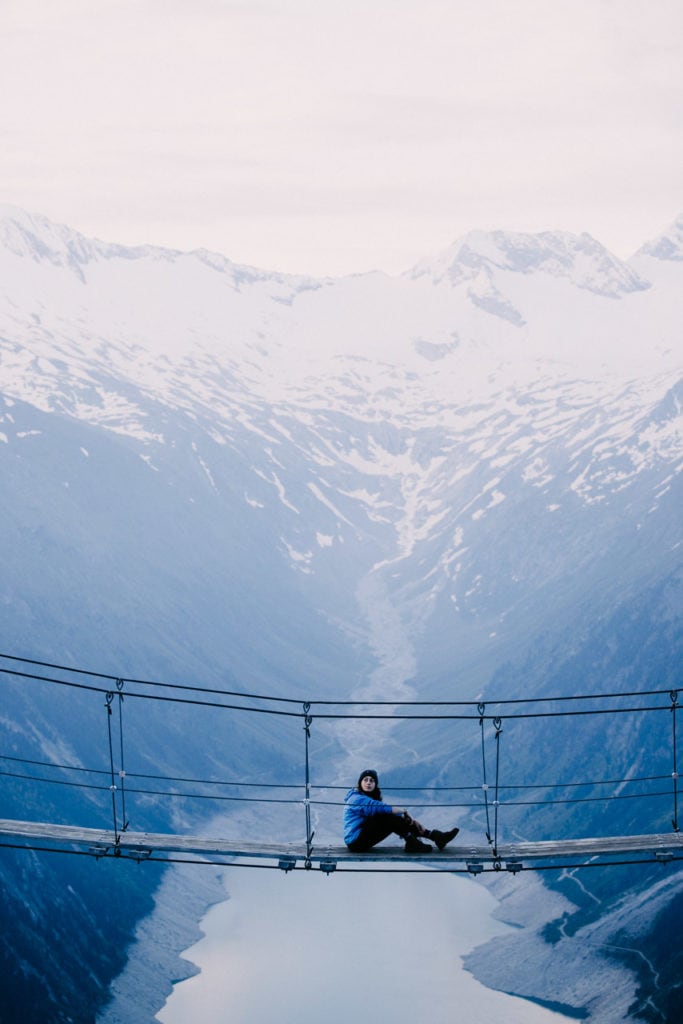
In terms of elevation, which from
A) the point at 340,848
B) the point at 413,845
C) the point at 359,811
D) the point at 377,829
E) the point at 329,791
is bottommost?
the point at 413,845

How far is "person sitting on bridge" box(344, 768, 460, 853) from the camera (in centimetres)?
2025

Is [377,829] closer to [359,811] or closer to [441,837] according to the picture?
[359,811]

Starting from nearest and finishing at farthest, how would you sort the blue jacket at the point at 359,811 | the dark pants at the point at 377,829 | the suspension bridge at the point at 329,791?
the blue jacket at the point at 359,811 < the dark pants at the point at 377,829 < the suspension bridge at the point at 329,791

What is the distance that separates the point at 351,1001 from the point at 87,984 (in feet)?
70.7

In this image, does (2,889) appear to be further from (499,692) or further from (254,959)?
(499,692)

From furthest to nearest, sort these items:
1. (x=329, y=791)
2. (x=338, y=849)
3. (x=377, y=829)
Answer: (x=329, y=791) < (x=338, y=849) < (x=377, y=829)

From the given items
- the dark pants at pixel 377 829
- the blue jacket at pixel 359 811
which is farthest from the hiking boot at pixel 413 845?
the blue jacket at pixel 359 811

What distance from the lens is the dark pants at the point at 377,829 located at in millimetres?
20344

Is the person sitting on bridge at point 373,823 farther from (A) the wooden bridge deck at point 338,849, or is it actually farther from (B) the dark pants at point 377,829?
(A) the wooden bridge deck at point 338,849

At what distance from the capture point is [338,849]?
20.8 metres

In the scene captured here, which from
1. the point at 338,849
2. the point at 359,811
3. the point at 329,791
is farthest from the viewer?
the point at 329,791

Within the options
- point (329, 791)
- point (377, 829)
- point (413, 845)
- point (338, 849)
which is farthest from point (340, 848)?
point (329, 791)

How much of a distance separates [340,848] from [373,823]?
2.27 feet

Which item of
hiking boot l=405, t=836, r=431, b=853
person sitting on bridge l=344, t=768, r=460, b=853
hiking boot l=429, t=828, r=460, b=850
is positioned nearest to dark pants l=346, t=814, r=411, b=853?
person sitting on bridge l=344, t=768, r=460, b=853
